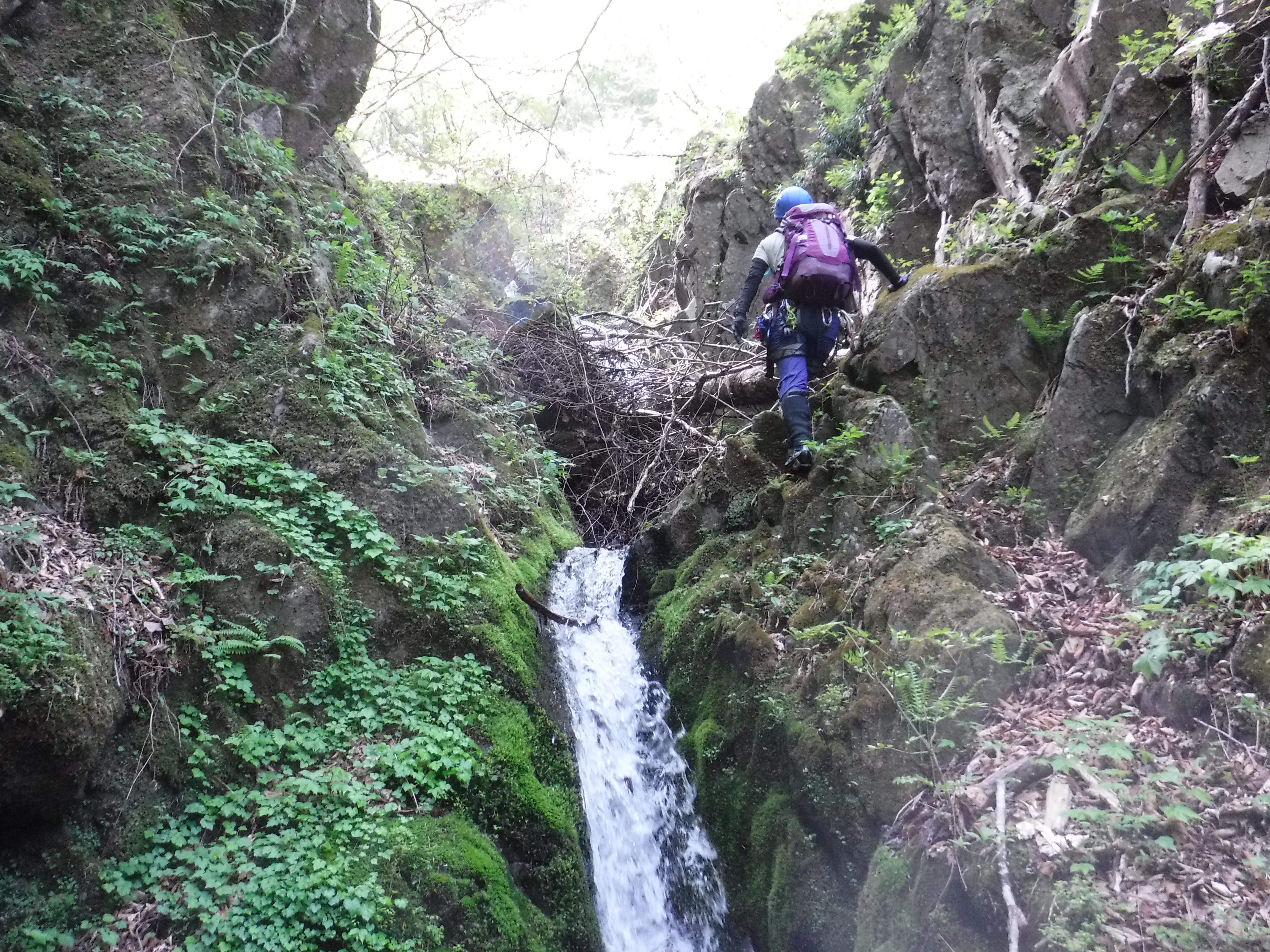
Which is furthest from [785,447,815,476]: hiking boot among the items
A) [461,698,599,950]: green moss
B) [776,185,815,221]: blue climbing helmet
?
[461,698,599,950]: green moss

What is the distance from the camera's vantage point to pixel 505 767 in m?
4.42

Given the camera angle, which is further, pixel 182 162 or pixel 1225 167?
pixel 182 162

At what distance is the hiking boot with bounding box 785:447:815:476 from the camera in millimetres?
6031

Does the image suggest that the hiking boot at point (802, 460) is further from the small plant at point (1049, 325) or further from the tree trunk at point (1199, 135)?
the tree trunk at point (1199, 135)

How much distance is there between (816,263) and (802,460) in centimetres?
176

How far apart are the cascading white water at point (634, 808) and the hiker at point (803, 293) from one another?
2490 mm

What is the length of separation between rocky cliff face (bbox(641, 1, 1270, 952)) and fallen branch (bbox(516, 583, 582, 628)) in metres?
0.85

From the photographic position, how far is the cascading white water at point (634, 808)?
470 cm

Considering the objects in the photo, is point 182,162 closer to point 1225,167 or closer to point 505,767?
point 505,767

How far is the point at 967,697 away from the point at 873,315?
406cm

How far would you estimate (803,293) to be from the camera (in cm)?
620

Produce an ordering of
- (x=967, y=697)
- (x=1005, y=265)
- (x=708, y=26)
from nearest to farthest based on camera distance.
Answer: (x=967, y=697), (x=1005, y=265), (x=708, y=26)

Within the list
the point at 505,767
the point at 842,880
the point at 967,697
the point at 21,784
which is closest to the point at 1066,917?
the point at 967,697

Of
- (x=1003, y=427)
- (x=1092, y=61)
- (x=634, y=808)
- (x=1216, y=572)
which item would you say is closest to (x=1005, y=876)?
(x=1216, y=572)
